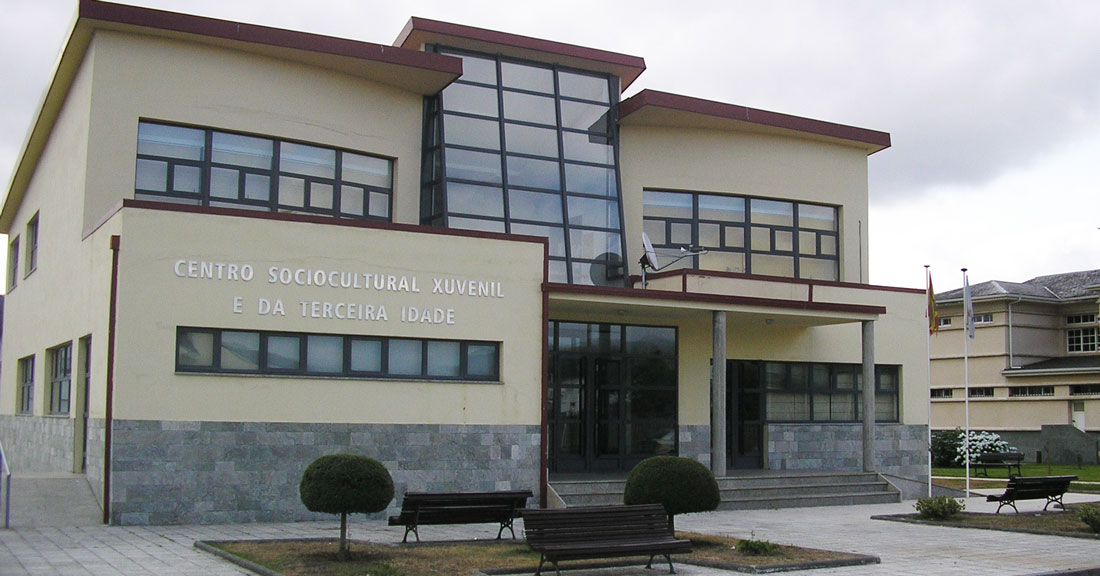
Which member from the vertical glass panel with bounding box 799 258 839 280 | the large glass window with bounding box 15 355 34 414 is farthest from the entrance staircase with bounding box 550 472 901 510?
the large glass window with bounding box 15 355 34 414

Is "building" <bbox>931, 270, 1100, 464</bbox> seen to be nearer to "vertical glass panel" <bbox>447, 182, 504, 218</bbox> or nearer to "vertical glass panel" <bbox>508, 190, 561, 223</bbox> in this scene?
"vertical glass panel" <bbox>508, 190, 561, 223</bbox>

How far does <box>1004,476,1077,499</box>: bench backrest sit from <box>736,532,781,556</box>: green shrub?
7.44m

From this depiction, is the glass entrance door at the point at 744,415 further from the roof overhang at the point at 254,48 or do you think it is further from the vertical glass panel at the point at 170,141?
the vertical glass panel at the point at 170,141

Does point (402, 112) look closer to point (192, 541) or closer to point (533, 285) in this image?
point (533, 285)

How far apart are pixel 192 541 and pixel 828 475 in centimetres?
1339

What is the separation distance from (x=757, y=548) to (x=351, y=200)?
1186 cm

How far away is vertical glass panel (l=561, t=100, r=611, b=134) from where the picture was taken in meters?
24.2

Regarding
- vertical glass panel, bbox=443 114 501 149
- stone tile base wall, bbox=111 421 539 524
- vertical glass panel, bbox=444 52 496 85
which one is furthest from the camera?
vertical glass panel, bbox=444 52 496 85

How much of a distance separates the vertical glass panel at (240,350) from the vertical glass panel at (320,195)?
15.5 feet

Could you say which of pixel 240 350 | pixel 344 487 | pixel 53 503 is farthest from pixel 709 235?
pixel 53 503

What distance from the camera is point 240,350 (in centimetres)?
1728

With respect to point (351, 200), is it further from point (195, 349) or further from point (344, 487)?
point (344, 487)

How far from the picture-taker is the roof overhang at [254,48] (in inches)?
762

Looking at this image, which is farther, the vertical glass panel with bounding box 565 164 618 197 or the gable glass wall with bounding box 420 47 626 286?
the vertical glass panel with bounding box 565 164 618 197
